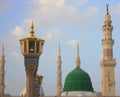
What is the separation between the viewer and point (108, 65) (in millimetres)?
39750

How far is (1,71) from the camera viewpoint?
46.2m

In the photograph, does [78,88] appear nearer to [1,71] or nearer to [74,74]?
[74,74]

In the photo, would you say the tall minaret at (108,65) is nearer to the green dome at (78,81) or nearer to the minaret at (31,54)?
the green dome at (78,81)

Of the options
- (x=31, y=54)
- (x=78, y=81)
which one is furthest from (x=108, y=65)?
(x=31, y=54)

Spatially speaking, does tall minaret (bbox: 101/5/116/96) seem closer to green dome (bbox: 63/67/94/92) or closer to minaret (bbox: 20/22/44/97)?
green dome (bbox: 63/67/94/92)

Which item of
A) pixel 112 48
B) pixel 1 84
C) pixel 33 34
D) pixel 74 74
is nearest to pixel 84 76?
pixel 74 74

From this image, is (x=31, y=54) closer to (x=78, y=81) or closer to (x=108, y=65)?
(x=78, y=81)

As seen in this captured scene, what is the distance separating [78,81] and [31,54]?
23.1 m

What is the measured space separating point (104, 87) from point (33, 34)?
75.3 feet

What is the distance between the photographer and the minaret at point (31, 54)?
17.4 m

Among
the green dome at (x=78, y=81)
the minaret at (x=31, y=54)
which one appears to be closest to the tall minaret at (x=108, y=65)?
the green dome at (x=78, y=81)

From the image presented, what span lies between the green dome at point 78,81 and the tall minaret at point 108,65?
1811 mm

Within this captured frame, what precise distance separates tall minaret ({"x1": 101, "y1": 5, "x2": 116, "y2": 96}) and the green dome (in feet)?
5.94

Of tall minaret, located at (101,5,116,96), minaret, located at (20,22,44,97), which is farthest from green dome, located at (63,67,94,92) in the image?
minaret, located at (20,22,44,97)
